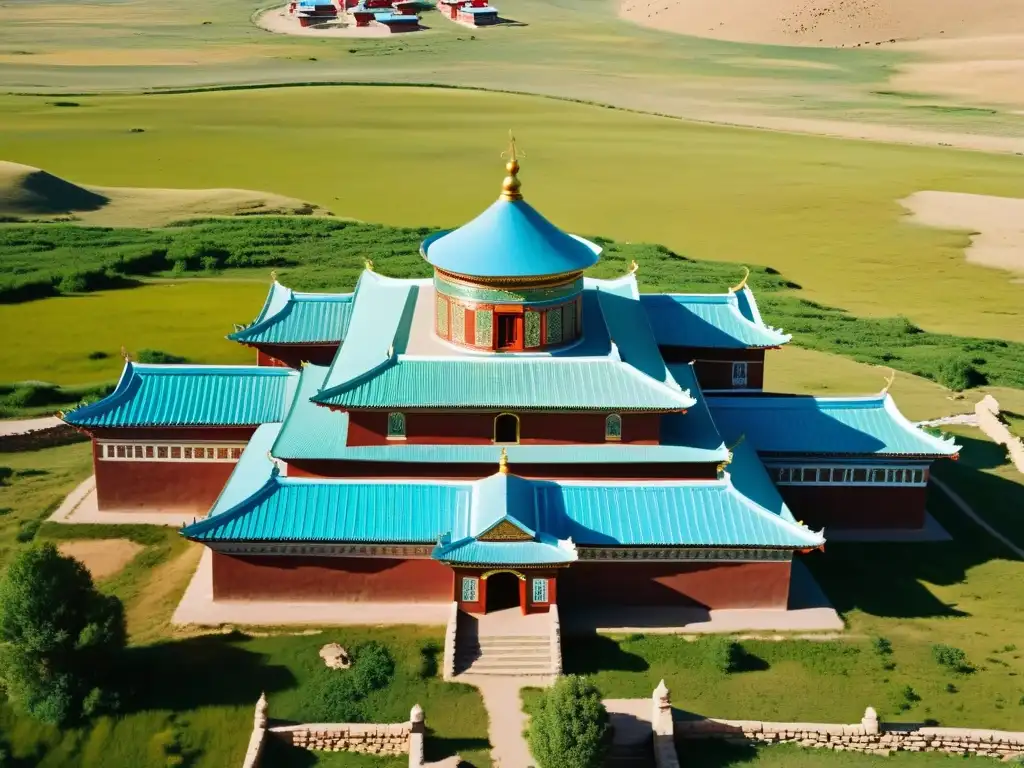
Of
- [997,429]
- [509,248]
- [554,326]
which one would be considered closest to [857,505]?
[997,429]

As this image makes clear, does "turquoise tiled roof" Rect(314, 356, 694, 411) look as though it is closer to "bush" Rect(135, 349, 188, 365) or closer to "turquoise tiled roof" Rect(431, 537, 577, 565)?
"turquoise tiled roof" Rect(431, 537, 577, 565)

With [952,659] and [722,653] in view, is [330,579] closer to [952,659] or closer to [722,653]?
[722,653]

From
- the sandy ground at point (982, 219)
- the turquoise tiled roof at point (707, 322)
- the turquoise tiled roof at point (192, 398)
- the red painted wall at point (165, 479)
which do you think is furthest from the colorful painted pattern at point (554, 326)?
the sandy ground at point (982, 219)

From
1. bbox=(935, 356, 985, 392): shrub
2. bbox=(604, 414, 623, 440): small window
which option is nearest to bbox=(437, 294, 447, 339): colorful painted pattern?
bbox=(604, 414, 623, 440): small window

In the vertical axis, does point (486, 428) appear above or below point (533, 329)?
below

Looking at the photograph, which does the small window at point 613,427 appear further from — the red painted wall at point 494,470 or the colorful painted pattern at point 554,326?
the colorful painted pattern at point 554,326

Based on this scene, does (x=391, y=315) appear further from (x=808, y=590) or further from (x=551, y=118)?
(x=551, y=118)

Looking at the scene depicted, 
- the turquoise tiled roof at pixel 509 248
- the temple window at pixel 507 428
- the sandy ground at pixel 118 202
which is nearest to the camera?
the temple window at pixel 507 428
